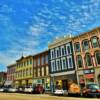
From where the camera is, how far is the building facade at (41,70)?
4918 centimetres

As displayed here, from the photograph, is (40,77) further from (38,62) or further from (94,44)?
(94,44)

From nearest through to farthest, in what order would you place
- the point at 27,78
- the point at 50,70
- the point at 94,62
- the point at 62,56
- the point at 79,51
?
the point at 94,62 < the point at 79,51 < the point at 62,56 < the point at 50,70 < the point at 27,78

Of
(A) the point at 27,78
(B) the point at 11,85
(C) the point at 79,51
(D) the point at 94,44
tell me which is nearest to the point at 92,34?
(D) the point at 94,44

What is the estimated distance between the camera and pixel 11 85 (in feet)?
223

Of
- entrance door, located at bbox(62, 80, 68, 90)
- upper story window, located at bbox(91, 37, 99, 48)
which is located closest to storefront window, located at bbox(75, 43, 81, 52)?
upper story window, located at bbox(91, 37, 99, 48)

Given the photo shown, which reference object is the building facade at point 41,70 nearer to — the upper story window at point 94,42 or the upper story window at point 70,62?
the upper story window at point 70,62

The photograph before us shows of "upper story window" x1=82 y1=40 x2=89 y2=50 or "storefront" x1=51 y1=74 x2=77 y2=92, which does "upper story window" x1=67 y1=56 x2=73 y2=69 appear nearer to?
"storefront" x1=51 y1=74 x2=77 y2=92

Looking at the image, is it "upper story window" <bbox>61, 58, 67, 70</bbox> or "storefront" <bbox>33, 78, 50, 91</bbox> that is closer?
"upper story window" <bbox>61, 58, 67, 70</bbox>

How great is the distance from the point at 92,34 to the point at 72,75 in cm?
1100

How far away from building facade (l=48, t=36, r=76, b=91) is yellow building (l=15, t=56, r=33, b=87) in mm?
11819

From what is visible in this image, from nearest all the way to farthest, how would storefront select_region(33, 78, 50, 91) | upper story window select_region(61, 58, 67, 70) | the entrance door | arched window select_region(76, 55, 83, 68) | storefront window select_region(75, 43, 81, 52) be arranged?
arched window select_region(76, 55, 83, 68) → storefront window select_region(75, 43, 81, 52) → the entrance door → upper story window select_region(61, 58, 67, 70) → storefront select_region(33, 78, 50, 91)

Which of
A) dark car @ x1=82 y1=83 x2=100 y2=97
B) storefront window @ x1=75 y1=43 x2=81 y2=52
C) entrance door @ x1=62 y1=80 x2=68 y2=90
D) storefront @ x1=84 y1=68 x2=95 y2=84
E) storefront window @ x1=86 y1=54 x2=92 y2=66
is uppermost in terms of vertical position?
storefront window @ x1=75 y1=43 x2=81 y2=52

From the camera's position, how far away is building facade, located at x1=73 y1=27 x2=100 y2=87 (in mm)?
36009

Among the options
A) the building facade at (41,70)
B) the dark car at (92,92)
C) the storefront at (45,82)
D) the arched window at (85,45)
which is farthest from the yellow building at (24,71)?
the dark car at (92,92)
